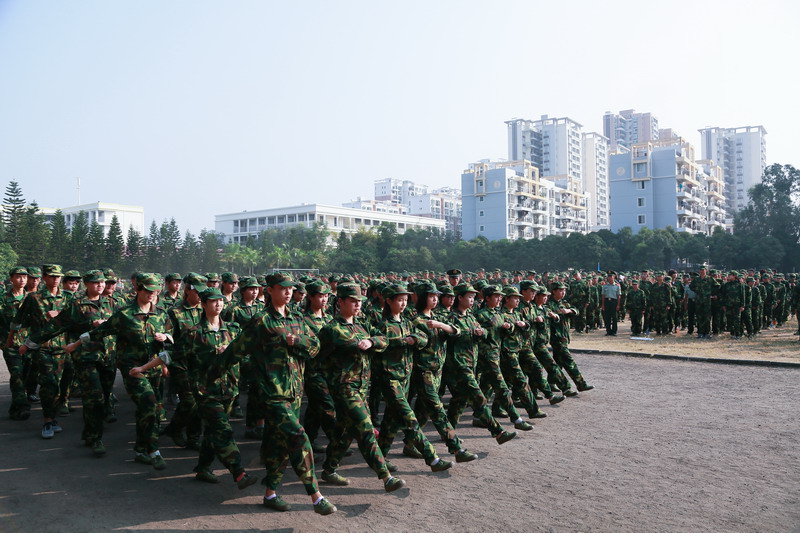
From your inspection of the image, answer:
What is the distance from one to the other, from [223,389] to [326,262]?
54253 mm

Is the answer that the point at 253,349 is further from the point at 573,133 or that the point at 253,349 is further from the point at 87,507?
the point at 573,133

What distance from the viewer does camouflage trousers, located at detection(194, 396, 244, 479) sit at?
5.16 metres

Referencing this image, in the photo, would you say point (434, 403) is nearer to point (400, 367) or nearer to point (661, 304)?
point (400, 367)

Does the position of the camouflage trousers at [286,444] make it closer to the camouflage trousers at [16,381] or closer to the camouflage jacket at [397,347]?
the camouflage jacket at [397,347]

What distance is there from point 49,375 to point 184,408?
194 cm

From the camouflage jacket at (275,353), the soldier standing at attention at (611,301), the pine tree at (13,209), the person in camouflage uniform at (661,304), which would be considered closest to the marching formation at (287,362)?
the camouflage jacket at (275,353)

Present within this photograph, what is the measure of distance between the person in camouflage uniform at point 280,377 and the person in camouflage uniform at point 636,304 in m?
13.8

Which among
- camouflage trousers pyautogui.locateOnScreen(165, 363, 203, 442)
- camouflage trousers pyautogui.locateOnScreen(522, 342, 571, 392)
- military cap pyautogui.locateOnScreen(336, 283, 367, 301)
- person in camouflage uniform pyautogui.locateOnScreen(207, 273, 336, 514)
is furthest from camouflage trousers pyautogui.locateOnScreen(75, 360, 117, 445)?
camouflage trousers pyautogui.locateOnScreen(522, 342, 571, 392)

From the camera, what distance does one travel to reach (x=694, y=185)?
7412 centimetres

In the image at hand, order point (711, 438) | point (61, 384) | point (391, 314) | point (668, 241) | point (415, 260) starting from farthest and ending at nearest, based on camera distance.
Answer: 1. point (415, 260)
2. point (668, 241)
3. point (61, 384)
4. point (711, 438)
5. point (391, 314)

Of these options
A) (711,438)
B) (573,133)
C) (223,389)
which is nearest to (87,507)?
(223,389)

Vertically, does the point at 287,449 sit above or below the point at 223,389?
below

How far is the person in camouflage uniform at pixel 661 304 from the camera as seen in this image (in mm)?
16766

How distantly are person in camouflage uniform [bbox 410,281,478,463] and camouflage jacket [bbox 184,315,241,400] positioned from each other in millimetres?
1749
